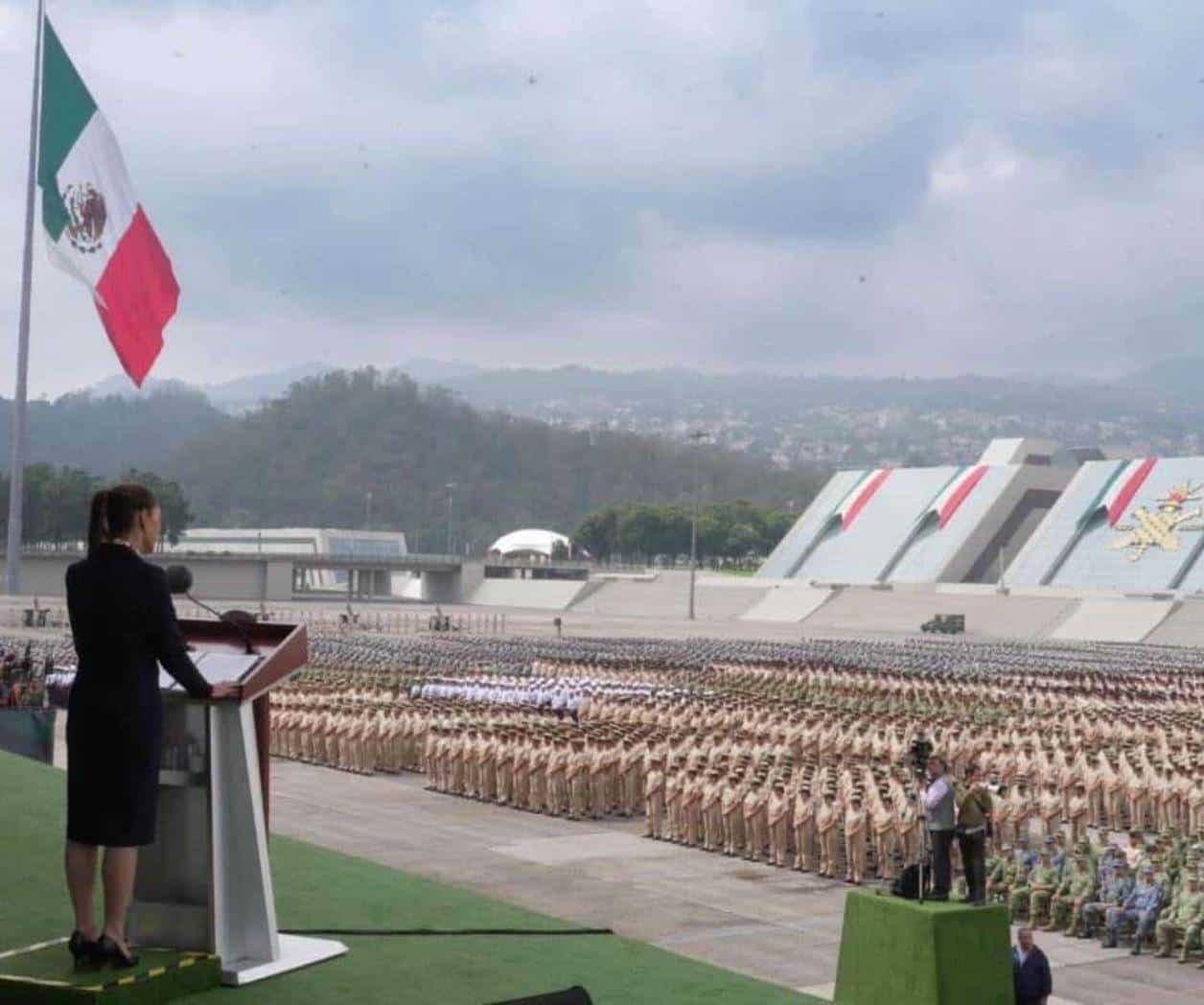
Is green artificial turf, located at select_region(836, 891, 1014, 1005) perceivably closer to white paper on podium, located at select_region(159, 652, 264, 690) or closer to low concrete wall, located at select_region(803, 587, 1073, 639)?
white paper on podium, located at select_region(159, 652, 264, 690)

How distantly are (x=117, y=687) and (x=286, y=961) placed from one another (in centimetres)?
96

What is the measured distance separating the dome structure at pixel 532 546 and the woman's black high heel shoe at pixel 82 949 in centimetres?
11460

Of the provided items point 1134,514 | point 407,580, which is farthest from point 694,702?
point 407,580

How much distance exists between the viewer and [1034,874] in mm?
11453

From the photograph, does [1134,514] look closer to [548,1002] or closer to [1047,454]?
[1047,454]

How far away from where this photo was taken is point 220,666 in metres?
4.34

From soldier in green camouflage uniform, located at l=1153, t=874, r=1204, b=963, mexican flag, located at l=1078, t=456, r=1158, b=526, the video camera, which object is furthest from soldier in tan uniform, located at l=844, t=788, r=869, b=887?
mexican flag, located at l=1078, t=456, r=1158, b=526

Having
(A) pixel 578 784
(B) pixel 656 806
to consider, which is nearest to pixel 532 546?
(A) pixel 578 784

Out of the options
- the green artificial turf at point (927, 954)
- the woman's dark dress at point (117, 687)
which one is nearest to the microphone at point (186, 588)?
the woman's dark dress at point (117, 687)

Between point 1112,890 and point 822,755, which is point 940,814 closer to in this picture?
point 1112,890

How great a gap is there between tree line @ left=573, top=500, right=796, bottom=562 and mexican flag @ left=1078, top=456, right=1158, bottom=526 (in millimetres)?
52715

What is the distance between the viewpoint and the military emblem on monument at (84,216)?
15.5m

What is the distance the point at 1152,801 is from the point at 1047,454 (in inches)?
3004

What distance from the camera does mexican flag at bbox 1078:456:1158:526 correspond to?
248ft
